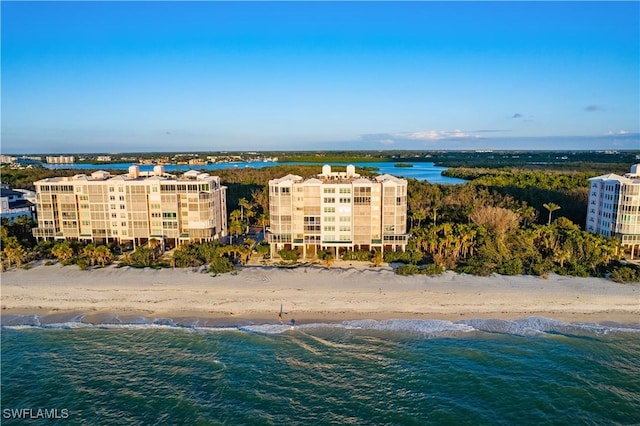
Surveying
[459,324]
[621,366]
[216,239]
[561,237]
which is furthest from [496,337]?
[216,239]

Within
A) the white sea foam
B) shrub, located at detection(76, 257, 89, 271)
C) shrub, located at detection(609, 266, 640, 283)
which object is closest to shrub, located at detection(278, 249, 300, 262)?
the white sea foam

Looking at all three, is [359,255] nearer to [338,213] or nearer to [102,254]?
[338,213]

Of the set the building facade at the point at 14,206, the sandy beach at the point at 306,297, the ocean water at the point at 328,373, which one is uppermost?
the building facade at the point at 14,206

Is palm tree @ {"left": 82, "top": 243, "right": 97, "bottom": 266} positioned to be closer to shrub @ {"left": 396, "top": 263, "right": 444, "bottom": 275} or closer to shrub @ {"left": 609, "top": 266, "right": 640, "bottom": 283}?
shrub @ {"left": 396, "top": 263, "right": 444, "bottom": 275}

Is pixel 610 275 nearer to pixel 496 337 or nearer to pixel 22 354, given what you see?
pixel 496 337

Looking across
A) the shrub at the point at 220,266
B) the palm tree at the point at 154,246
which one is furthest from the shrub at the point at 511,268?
the palm tree at the point at 154,246

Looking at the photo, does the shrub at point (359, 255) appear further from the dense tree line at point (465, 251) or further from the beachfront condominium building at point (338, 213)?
the beachfront condominium building at point (338, 213)
